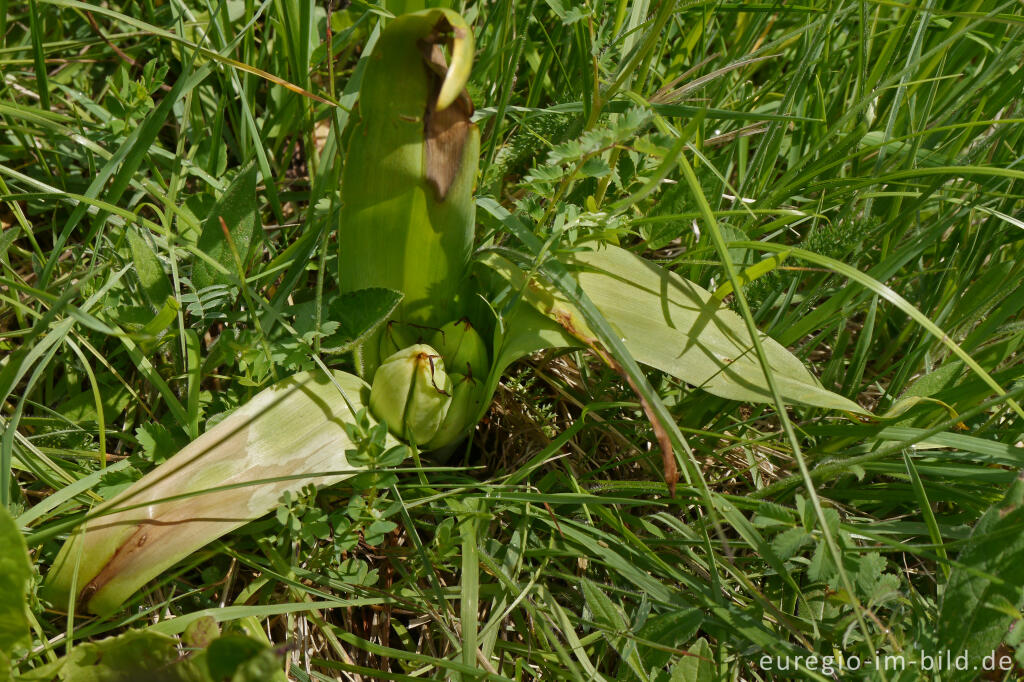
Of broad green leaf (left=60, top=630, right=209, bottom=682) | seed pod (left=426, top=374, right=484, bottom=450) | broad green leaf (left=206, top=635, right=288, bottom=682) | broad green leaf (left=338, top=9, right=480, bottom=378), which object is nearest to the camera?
broad green leaf (left=206, top=635, right=288, bottom=682)

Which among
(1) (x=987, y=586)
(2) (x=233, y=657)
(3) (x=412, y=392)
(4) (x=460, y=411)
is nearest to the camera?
(2) (x=233, y=657)

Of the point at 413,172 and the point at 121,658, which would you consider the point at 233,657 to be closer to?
the point at 121,658

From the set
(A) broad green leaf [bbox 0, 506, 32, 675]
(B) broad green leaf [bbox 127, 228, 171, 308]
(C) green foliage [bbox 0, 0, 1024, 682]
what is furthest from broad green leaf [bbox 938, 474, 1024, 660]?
(B) broad green leaf [bbox 127, 228, 171, 308]

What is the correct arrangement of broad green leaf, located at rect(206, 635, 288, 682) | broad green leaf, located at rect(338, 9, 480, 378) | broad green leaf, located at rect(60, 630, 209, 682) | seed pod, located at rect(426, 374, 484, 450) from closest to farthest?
broad green leaf, located at rect(206, 635, 288, 682) → broad green leaf, located at rect(60, 630, 209, 682) → broad green leaf, located at rect(338, 9, 480, 378) → seed pod, located at rect(426, 374, 484, 450)

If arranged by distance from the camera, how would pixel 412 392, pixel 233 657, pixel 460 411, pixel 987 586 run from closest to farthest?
pixel 233 657
pixel 987 586
pixel 412 392
pixel 460 411

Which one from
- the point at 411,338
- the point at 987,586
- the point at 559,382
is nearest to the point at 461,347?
the point at 411,338

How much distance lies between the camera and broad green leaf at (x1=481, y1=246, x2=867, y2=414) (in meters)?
1.22

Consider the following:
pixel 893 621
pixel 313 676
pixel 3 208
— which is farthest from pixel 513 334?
pixel 3 208

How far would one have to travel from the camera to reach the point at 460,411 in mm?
1347

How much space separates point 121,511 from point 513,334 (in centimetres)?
63

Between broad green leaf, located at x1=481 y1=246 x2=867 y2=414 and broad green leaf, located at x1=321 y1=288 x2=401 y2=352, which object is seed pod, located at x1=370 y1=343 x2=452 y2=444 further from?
broad green leaf, located at x1=481 y1=246 x2=867 y2=414

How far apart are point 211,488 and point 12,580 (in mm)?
259

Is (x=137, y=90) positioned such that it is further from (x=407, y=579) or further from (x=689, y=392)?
(x=689, y=392)

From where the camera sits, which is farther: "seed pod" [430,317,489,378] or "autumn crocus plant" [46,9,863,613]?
"seed pod" [430,317,489,378]
